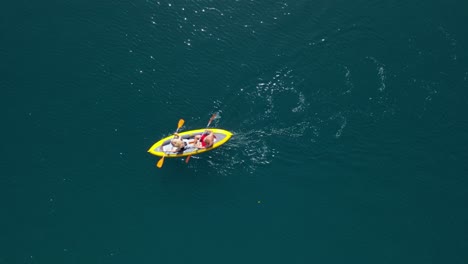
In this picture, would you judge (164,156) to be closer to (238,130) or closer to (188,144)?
(188,144)

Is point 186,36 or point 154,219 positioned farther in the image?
point 186,36

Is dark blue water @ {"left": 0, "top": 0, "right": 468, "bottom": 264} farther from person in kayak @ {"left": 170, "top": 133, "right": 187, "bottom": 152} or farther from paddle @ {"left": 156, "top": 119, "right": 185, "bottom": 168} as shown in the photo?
person in kayak @ {"left": 170, "top": 133, "right": 187, "bottom": 152}

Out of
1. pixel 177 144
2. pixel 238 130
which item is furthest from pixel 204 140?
pixel 238 130

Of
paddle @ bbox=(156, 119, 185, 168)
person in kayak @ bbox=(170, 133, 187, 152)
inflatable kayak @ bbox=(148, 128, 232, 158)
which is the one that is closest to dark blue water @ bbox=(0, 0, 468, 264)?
paddle @ bbox=(156, 119, 185, 168)

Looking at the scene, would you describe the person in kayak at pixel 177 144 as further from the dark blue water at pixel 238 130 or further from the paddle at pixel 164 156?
the dark blue water at pixel 238 130

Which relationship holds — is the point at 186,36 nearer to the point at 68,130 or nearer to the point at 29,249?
the point at 68,130

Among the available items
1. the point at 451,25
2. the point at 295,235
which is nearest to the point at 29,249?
the point at 295,235

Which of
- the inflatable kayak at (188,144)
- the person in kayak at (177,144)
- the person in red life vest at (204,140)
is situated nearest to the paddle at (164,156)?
the inflatable kayak at (188,144)
